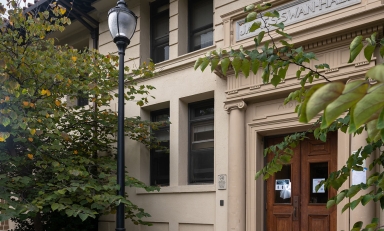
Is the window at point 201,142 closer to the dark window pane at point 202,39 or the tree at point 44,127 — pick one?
the dark window pane at point 202,39

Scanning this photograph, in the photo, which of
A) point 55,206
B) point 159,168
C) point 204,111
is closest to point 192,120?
point 204,111

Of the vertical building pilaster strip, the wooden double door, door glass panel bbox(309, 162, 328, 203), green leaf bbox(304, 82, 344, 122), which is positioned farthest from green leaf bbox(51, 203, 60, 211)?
green leaf bbox(304, 82, 344, 122)

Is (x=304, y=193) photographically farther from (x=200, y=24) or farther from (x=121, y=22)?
(x=200, y=24)

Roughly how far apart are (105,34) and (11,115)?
21.3 ft

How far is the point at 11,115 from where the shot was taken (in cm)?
716

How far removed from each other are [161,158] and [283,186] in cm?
388

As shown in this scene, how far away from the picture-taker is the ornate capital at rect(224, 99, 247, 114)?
903cm

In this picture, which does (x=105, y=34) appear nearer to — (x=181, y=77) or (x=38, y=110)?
(x=181, y=77)

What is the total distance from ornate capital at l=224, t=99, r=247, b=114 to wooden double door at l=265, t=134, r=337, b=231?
138 cm

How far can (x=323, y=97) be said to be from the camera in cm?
128

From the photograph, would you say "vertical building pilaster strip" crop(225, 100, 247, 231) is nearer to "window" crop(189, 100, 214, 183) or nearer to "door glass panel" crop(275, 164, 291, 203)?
"door glass panel" crop(275, 164, 291, 203)

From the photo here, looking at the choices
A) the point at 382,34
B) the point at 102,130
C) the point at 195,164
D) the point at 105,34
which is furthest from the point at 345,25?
the point at 105,34

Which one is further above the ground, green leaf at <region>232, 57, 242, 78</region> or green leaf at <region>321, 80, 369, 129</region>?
green leaf at <region>232, 57, 242, 78</region>

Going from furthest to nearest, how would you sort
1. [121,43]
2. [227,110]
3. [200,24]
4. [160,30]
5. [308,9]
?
[160,30] → [200,24] → [227,110] → [308,9] → [121,43]
